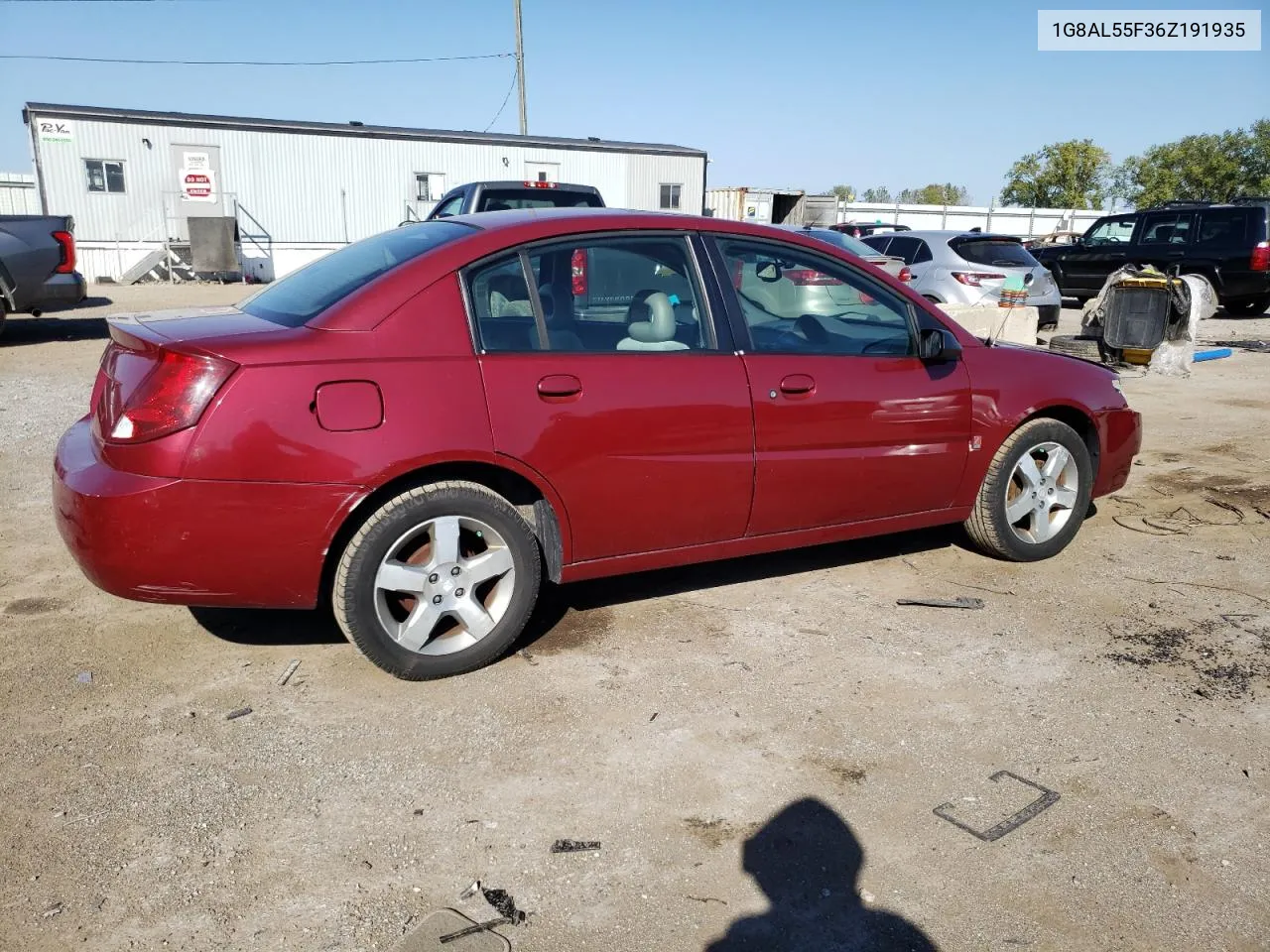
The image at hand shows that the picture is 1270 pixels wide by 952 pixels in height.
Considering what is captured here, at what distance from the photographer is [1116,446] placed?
16.6ft

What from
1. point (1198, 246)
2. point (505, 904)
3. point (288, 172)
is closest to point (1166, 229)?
point (1198, 246)

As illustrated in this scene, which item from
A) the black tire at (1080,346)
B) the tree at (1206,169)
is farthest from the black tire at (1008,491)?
the tree at (1206,169)

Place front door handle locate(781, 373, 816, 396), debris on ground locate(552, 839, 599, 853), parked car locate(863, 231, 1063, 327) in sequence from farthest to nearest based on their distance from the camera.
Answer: parked car locate(863, 231, 1063, 327), front door handle locate(781, 373, 816, 396), debris on ground locate(552, 839, 599, 853)

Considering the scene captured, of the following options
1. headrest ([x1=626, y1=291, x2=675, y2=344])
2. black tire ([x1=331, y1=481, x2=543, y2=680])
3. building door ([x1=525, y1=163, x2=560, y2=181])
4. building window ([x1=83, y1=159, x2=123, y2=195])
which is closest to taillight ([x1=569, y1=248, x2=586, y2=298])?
headrest ([x1=626, y1=291, x2=675, y2=344])

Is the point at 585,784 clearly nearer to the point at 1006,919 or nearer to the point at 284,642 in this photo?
the point at 1006,919

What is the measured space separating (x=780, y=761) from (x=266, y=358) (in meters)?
2.05

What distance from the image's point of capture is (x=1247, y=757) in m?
3.16

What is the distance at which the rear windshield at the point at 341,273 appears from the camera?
3.57 meters

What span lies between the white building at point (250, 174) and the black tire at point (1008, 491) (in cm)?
2155

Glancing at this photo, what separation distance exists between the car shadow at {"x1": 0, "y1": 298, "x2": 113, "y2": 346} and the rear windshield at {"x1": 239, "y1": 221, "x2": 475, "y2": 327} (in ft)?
32.8

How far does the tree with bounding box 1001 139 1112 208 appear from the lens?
60594 millimetres

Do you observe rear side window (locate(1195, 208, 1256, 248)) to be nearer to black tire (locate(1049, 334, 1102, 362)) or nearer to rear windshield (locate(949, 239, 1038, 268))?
rear windshield (locate(949, 239, 1038, 268))

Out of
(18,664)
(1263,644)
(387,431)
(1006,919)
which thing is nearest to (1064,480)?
(1263,644)

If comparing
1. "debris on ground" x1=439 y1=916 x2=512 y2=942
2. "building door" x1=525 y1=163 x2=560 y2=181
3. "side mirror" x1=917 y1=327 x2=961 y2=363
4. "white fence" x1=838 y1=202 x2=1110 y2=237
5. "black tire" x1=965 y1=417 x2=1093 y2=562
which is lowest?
"debris on ground" x1=439 y1=916 x2=512 y2=942
